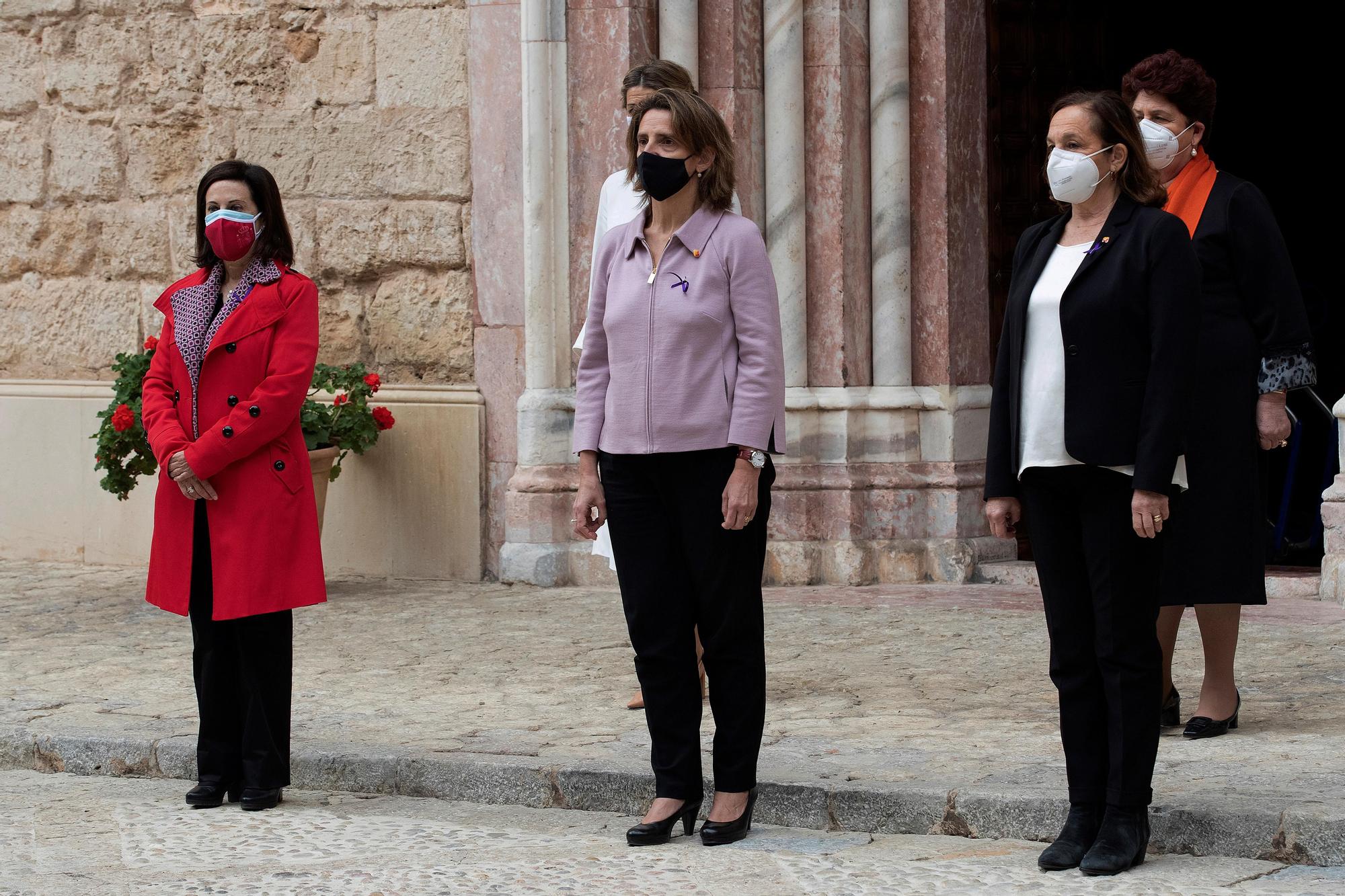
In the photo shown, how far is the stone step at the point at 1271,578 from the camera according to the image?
26.9 ft

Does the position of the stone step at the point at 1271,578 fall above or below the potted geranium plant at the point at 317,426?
below

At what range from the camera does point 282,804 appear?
5.16 meters

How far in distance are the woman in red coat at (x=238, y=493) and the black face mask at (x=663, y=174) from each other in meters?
1.12

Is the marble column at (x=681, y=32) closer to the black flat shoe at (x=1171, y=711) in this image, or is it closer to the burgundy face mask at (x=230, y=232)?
the burgundy face mask at (x=230, y=232)

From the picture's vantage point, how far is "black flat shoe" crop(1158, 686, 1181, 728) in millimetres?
5484

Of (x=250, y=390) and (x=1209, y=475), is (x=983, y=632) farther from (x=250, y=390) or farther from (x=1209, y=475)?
(x=250, y=390)

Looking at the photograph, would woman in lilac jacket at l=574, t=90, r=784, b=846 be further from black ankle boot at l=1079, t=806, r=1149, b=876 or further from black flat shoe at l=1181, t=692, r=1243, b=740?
black flat shoe at l=1181, t=692, r=1243, b=740

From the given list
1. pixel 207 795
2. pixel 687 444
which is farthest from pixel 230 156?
pixel 687 444

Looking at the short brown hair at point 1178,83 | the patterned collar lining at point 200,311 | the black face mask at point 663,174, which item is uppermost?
the short brown hair at point 1178,83

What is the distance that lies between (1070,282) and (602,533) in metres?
1.98

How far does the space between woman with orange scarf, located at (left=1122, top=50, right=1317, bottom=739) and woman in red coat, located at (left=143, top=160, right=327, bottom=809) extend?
234 centimetres

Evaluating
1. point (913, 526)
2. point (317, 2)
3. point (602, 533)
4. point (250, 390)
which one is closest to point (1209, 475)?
point (602, 533)

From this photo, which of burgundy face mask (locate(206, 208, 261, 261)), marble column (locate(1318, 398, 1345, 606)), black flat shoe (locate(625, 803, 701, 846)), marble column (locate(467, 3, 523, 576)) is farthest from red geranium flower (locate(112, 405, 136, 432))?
marble column (locate(1318, 398, 1345, 606))

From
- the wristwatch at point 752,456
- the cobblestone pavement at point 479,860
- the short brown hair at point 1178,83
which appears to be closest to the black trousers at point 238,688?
the cobblestone pavement at point 479,860
